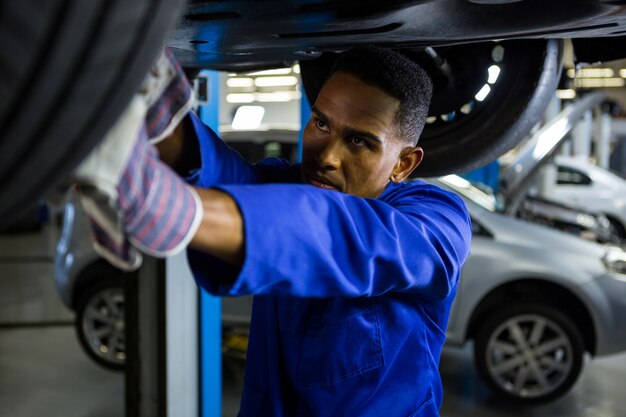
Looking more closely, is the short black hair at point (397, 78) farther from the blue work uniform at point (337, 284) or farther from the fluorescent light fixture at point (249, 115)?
the fluorescent light fixture at point (249, 115)

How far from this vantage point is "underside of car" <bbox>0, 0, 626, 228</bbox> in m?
0.41

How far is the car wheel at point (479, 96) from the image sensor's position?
1.38 meters

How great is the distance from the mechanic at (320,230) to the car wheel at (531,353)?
84.6 inches

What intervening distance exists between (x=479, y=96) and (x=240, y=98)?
46.5 ft

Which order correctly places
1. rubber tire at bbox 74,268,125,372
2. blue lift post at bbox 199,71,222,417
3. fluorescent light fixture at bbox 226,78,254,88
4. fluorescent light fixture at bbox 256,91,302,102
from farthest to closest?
fluorescent light fixture at bbox 256,91,302,102
fluorescent light fixture at bbox 226,78,254,88
rubber tire at bbox 74,268,125,372
blue lift post at bbox 199,71,222,417

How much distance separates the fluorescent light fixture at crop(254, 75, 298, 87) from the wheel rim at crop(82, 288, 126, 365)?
10.5m

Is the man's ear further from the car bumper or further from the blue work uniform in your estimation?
the car bumper

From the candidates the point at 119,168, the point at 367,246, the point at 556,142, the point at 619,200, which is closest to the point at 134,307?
the point at 367,246

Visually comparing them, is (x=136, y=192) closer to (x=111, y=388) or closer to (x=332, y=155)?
(x=332, y=155)

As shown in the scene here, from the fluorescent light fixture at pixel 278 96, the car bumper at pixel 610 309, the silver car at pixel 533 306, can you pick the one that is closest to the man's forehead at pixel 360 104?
the silver car at pixel 533 306

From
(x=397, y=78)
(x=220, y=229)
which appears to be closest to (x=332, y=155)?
(x=397, y=78)

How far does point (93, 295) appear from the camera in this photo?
11.1 feet

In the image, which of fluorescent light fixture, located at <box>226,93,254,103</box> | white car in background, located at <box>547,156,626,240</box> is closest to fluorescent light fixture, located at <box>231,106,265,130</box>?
fluorescent light fixture, located at <box>226,93,254,103</box>

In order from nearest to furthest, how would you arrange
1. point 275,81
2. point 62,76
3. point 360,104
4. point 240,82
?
point 62,76 → point 360,104 → point 275,81 → point 240,82
